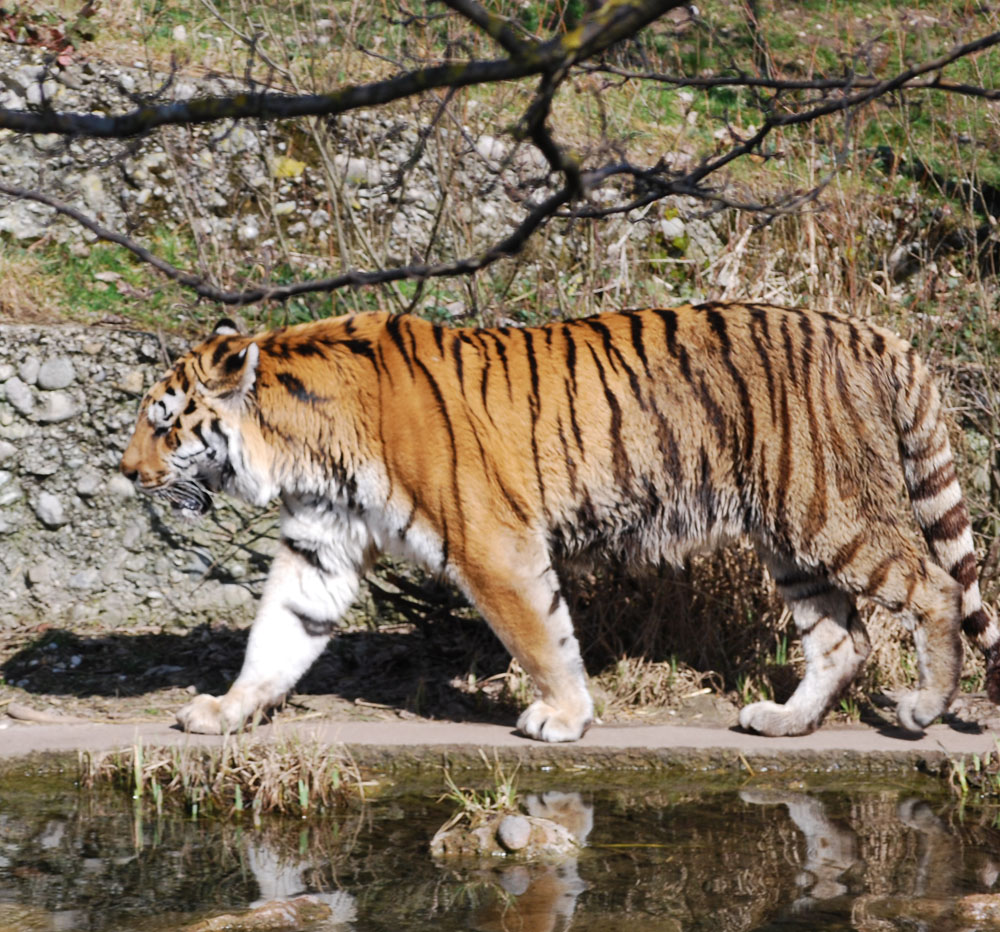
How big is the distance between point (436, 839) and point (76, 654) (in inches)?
108

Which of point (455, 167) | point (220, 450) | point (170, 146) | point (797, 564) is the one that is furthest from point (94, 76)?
point (797, 564)

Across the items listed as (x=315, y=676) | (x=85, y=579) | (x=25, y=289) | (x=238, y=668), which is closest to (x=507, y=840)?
(x=315, y=676)

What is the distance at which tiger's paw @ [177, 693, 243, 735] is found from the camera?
16.7ft

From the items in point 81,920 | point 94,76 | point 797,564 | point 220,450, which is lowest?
point 81,920

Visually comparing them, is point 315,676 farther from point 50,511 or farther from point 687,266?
point 687,266

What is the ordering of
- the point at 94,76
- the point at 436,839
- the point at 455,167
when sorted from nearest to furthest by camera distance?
the point at 436,839
the point at 455,167
the point at 94,76

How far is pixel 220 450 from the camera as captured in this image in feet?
17.2

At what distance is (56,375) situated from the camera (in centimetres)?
681

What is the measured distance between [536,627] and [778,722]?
0.96 m

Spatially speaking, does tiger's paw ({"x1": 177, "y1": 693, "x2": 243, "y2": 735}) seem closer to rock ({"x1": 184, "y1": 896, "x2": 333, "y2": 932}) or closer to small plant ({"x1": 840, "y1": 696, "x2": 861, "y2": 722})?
rock ({"x1": 184, "y1": 896, "x2": 333, "y2": 932})

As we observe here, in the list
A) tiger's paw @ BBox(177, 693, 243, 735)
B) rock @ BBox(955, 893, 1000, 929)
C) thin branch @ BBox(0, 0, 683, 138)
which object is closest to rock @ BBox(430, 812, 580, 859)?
rock @ BBox(955, 893, 1000, 929)

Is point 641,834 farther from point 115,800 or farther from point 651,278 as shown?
point 651,278

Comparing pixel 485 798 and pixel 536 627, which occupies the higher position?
pixel 536 627

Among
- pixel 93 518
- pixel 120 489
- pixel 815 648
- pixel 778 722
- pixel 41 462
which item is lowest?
pixel 778 722
